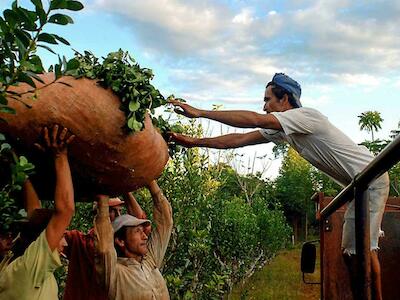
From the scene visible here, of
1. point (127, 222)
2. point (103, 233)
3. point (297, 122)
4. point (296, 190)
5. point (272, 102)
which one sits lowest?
point (103, 233)

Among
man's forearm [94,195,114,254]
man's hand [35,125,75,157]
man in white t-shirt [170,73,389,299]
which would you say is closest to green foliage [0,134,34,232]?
man's hand [35,125,75,157]

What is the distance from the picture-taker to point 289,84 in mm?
3850

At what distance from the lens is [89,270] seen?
3859mm

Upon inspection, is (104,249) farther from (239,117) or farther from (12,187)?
(12,187)

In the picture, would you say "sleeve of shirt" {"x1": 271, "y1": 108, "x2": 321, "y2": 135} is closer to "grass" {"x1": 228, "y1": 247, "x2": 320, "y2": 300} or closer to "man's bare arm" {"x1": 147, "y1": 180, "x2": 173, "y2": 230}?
"man's bare arm" {"x1": 147, "y1": 180, "x2": 173, "y2": 230}

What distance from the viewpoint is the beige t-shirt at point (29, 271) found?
8.16 feet

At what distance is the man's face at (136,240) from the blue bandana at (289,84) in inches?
48.9

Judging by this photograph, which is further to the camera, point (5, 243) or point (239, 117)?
point (239, 117)

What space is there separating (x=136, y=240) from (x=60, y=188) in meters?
1.26

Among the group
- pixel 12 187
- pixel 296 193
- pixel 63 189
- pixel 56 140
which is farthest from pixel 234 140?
pixel 296 193

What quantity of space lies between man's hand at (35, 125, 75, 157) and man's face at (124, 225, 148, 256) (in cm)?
138

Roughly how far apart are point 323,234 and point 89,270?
1.58 metres

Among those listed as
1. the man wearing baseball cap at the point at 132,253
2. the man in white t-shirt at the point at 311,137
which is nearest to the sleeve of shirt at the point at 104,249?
the man wearing baseball cap at the point at 132,253

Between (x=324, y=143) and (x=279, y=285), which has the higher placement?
(x=324, y=143)
